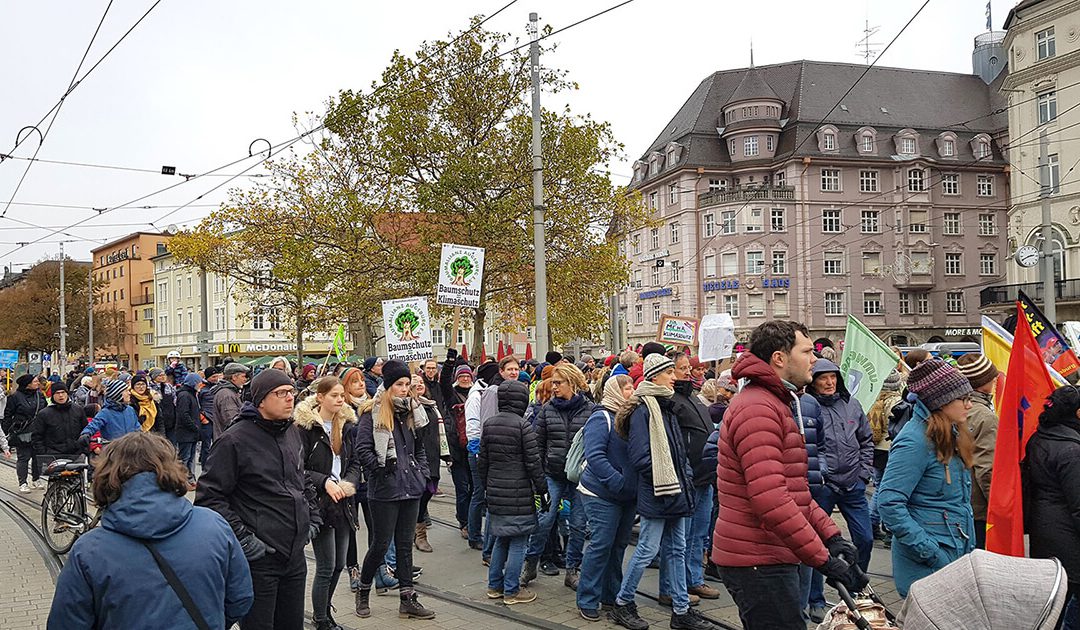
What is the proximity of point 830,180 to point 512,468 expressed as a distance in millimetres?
54885

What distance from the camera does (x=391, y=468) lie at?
7.39m

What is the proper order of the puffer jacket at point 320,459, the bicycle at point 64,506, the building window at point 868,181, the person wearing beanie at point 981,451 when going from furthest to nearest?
1. the building window at point 868,181
2. the bicycle at point 64,506
3. the puffer jacket at point 320,459
4. the person wearing beanie at point 981,451

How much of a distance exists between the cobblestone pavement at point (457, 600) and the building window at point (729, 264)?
48.7 m

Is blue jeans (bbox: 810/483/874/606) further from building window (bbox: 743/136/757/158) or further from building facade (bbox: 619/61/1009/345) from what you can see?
building window (bbox: 743/136/757/158)

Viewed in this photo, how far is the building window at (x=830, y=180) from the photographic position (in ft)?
192

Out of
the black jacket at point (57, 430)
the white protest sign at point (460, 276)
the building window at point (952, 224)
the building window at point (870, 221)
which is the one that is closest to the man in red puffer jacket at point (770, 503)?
the black jacket at point (57, 430)

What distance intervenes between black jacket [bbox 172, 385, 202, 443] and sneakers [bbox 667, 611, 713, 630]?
413 inches

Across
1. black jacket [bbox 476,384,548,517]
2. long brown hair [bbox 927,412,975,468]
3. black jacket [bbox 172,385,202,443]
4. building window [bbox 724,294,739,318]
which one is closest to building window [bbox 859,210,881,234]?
building window [bbox 724,294,739,318]

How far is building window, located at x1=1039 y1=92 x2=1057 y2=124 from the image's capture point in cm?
4178

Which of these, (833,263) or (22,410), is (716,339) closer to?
(22,410)

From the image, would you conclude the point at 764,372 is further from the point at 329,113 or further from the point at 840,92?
the point at 840,92

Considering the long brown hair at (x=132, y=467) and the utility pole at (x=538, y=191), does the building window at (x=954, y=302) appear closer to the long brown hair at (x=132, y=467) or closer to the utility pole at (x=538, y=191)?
the utility pole at (x=538, y=191)

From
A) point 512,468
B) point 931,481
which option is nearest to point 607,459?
point 512,468

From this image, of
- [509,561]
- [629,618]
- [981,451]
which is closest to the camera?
[981,451]
